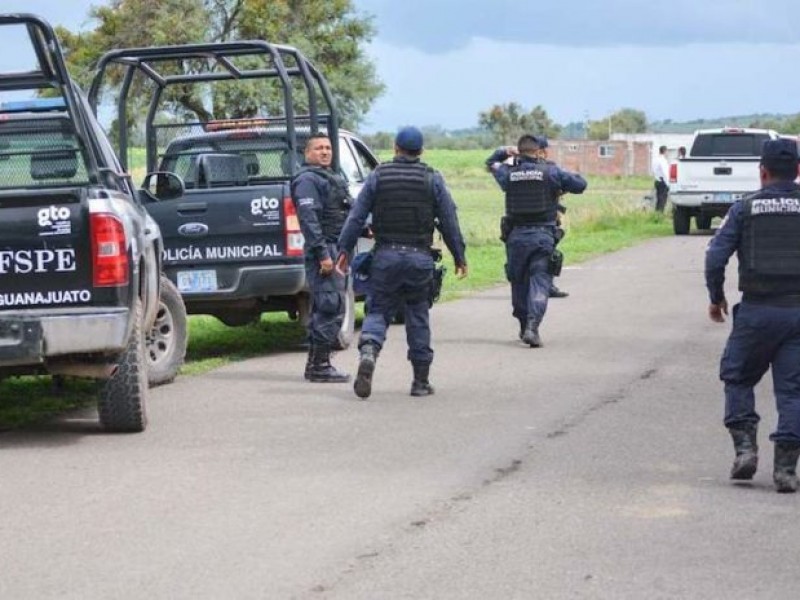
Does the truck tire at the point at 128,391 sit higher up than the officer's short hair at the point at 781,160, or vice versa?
the officer's short hair at the point at 781,160

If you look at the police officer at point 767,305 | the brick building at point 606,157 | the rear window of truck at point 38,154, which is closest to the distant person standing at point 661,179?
the rear window of truck at point 38,154

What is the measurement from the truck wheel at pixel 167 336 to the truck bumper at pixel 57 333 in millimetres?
2997

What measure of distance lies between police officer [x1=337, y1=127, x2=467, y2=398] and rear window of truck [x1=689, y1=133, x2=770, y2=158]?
22.2m

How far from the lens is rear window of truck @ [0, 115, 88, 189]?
1072cm

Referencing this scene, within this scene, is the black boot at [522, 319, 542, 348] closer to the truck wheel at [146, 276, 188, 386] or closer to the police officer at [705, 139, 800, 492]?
the truck wheel at [146, 276, 188, 386]

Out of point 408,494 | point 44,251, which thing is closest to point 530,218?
point 44,251

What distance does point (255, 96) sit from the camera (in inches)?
1613

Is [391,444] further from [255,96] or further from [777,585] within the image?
[255,96]

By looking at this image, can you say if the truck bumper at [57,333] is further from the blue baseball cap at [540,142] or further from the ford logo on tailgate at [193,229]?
the blue baseball cap at [540,142]

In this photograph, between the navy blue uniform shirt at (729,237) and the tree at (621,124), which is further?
the tree at (621,124)

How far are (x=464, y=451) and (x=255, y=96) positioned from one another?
32157 mm

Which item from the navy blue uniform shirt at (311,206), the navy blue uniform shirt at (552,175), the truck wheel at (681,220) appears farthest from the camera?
the truck wheel at (681,220)

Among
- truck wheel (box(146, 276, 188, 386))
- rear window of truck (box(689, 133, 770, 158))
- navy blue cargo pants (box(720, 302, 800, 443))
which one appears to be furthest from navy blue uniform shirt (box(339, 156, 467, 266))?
rear window of truck (box(689, 133, 770, 158))

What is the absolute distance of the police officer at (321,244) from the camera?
12.8m
